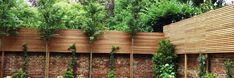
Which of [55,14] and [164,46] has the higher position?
[55,14]

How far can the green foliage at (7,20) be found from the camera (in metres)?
14.3

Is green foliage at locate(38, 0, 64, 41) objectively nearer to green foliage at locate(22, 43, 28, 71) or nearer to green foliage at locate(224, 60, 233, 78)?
green foliage at locate(22, 43, 28, 71)

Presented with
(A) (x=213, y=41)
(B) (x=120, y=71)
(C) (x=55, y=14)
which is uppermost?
(C) (x=55, y=14)

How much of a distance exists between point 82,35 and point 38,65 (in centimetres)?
196

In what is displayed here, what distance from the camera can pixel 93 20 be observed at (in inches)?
608

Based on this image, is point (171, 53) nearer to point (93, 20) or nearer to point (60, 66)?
point (93, 20)

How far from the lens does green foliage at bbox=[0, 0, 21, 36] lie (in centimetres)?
1431

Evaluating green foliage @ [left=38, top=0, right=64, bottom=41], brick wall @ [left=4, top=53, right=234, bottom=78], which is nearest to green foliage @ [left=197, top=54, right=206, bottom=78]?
brick wall @ [left=4, top=53, right=234, bottom=78]

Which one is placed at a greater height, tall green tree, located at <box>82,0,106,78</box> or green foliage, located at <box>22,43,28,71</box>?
tall green tree, located at <box>82,0,106,78</box>

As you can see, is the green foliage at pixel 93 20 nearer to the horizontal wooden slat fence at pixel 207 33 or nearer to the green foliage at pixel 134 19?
the green foliage at pixel 134 19

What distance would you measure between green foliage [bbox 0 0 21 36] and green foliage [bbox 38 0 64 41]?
92 centimetres

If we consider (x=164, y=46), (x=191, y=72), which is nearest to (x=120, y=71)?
(x=164, y=46)

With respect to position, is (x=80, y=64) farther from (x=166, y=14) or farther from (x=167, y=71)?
(x=166, y=14)

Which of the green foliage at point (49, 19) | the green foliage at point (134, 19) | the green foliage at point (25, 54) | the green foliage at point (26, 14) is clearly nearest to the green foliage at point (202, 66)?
the green foliage at point (134, 19)
